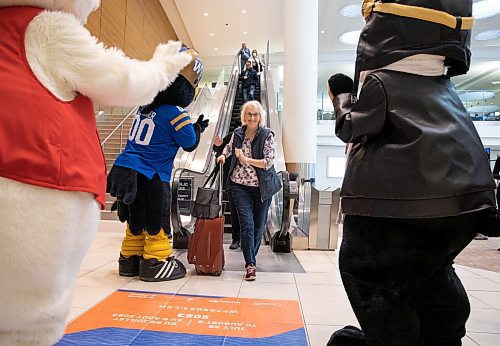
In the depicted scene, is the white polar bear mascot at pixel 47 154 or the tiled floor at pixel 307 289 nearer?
the white polar bear mascot at pixel 47 154

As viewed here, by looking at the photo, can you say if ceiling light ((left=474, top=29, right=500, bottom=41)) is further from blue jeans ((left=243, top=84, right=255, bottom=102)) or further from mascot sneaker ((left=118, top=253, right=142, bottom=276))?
mascot sneaker ((left=118, top=253, right=142, bottom=276))

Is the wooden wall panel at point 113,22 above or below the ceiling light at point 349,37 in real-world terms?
below

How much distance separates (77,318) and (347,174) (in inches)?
72.8

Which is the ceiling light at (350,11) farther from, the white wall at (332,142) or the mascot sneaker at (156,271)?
the mascot sneaker at (156,271)

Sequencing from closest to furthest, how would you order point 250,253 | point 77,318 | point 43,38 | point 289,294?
1. point 43,38
2. point 77,318
3. point 289,294
4. point 250,253

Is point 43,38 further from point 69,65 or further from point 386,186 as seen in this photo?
point 386,186

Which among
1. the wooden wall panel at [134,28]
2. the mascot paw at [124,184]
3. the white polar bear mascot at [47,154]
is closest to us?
the white polar bear mascot at [47,154]

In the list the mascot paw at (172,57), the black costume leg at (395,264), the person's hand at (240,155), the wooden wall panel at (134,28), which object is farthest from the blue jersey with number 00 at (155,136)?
the wooden wall panel at (134,28)

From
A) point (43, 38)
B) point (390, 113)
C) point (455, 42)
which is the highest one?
point (455, 42)

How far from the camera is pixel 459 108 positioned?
4.50ft

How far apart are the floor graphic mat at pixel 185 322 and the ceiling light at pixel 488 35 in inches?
620

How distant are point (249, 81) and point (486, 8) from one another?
8378mm

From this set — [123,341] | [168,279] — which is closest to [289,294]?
[168,279]

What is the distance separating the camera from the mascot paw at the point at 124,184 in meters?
2.87
